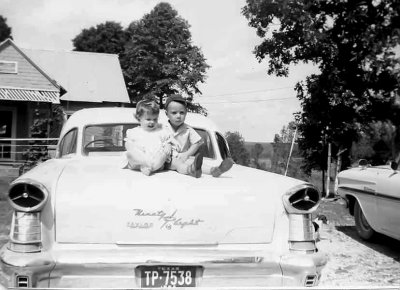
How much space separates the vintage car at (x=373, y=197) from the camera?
5.88m

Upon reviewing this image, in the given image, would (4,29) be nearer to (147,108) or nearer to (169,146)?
(147,108)

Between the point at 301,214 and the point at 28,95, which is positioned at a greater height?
the point at 28,95

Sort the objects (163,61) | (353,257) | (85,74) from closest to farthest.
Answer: (353,257) → (85,74) → (163,61)

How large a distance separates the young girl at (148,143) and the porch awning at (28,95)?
18473mm

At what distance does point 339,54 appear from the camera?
14602mm

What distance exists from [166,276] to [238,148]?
68.9 feet

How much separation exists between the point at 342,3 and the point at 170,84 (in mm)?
23531

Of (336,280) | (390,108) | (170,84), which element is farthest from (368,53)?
(170,84)

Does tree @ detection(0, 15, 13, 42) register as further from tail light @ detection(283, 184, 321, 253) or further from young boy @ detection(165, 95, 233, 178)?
tail light @ detection(283, 184, 321, 253)

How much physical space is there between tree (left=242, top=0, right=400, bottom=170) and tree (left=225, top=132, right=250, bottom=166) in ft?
21.5

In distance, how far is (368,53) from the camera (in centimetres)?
1386

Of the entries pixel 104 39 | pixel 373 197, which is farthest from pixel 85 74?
pixel 373 197

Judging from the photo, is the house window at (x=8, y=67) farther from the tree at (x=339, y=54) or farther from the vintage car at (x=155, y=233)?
the vintage car at (x=155, y=233)

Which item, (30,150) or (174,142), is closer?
(174,142)
